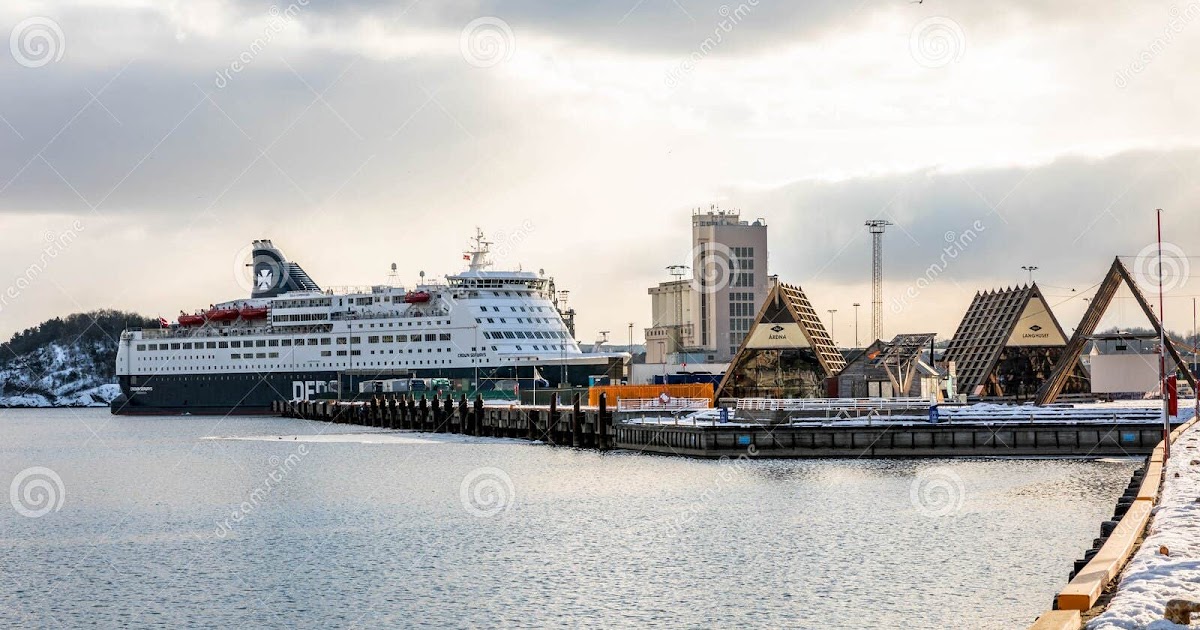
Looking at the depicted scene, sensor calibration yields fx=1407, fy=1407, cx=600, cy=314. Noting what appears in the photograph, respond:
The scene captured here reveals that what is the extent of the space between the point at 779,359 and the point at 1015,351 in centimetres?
1345

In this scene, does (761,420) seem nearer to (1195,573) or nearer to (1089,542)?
(1089,542)

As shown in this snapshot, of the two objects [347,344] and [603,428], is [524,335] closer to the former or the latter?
[347,344]

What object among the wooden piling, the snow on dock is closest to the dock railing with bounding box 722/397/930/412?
the wooden piling

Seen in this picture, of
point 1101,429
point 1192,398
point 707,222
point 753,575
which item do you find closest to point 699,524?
point 753,575

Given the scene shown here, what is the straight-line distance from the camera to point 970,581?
21.0 meters

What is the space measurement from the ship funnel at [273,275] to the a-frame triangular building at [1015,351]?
202 feet

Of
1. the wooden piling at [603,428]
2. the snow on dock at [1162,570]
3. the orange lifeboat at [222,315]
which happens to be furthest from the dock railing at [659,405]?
the orange lifeboat at [222,315]

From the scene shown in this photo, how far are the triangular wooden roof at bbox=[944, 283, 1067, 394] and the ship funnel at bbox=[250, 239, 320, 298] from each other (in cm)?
6028

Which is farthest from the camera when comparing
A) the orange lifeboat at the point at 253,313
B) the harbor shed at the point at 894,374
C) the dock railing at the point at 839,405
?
the orange lifeboat at the point at 253,313

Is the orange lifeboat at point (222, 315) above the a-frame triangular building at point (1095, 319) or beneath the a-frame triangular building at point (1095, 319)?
above

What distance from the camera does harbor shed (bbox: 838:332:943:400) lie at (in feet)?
166

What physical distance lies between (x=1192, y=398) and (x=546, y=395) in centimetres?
3142

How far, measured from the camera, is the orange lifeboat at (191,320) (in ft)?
349

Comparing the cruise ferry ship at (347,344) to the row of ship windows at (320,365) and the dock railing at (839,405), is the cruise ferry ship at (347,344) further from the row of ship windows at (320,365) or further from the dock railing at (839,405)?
the dock railing at (839,405)
